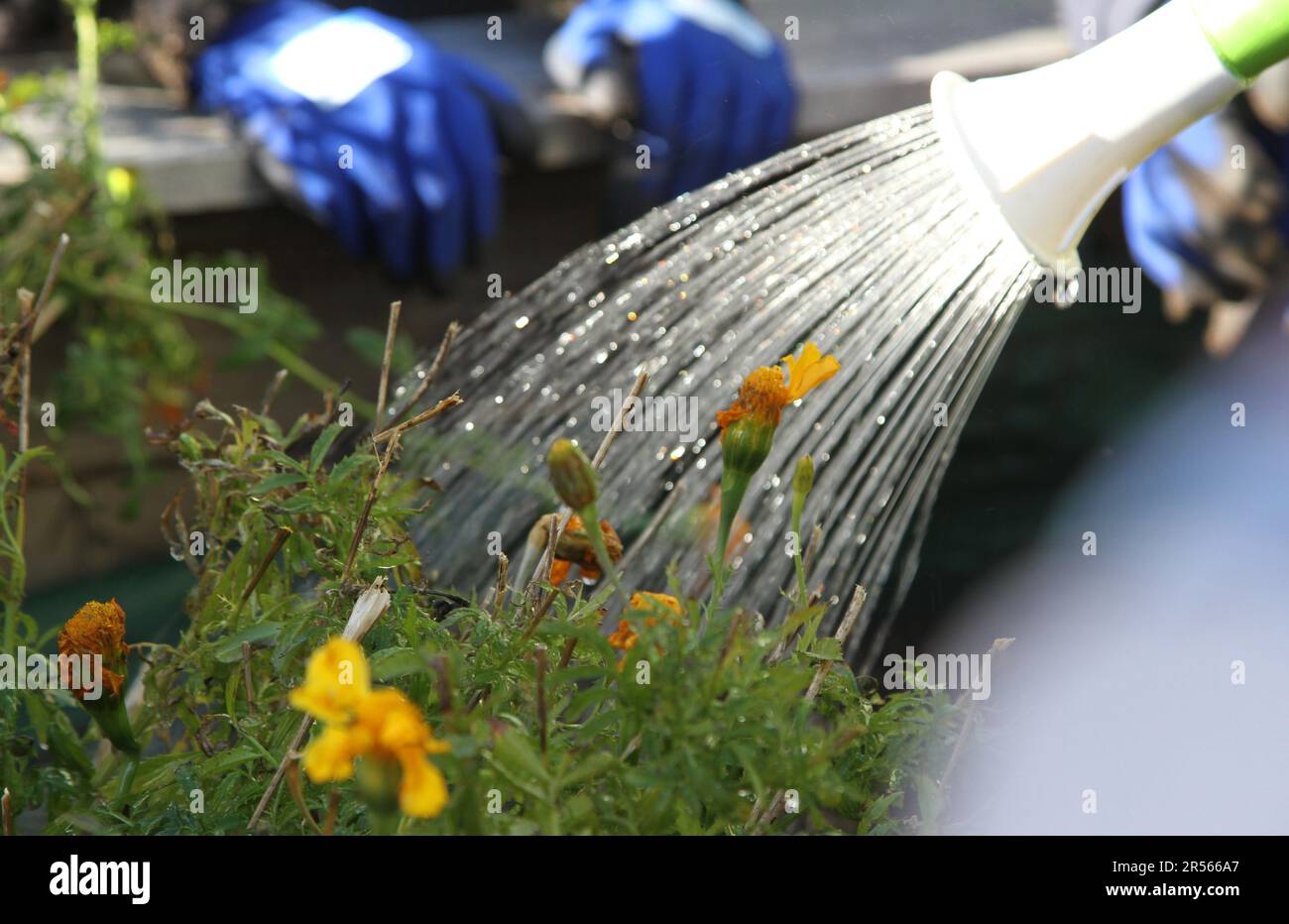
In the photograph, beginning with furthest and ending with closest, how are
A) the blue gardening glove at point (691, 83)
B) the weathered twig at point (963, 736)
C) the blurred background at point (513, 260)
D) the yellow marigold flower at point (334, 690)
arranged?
the blue gardening glove at point (691, 83)
the blurred background at point (513, 260)
the weathered twig at point (963, 736)
the yellow marigold flower at point (334, 690)

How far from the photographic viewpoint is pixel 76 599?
151cm

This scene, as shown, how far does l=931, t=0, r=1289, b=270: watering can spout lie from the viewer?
562 millimetres

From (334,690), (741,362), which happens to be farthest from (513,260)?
(334,690)

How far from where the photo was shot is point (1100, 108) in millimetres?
574

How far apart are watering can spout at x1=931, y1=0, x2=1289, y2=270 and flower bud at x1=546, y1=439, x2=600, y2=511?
0.26 metres

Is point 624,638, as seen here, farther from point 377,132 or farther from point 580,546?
point 377,132

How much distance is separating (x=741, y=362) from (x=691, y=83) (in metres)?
0.98

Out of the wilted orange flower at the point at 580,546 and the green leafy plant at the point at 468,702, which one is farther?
the wilted orange flower at the point at 580,546

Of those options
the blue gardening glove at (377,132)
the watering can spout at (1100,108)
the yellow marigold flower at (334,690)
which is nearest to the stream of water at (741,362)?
the watering can spout at (1100,108)

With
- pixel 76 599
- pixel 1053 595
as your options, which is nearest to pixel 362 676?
pixel 76 599

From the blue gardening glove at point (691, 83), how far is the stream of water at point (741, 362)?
2.63 ft

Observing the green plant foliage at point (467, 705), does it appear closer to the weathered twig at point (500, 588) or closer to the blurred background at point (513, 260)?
the weathered twig at point (500, 588)

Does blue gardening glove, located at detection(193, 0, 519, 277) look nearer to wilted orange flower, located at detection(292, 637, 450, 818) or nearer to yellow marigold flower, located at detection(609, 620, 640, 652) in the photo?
yellow marigold flower, located at detection(609, 620, 640, 652)

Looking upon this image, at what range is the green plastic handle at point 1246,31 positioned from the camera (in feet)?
1.81
